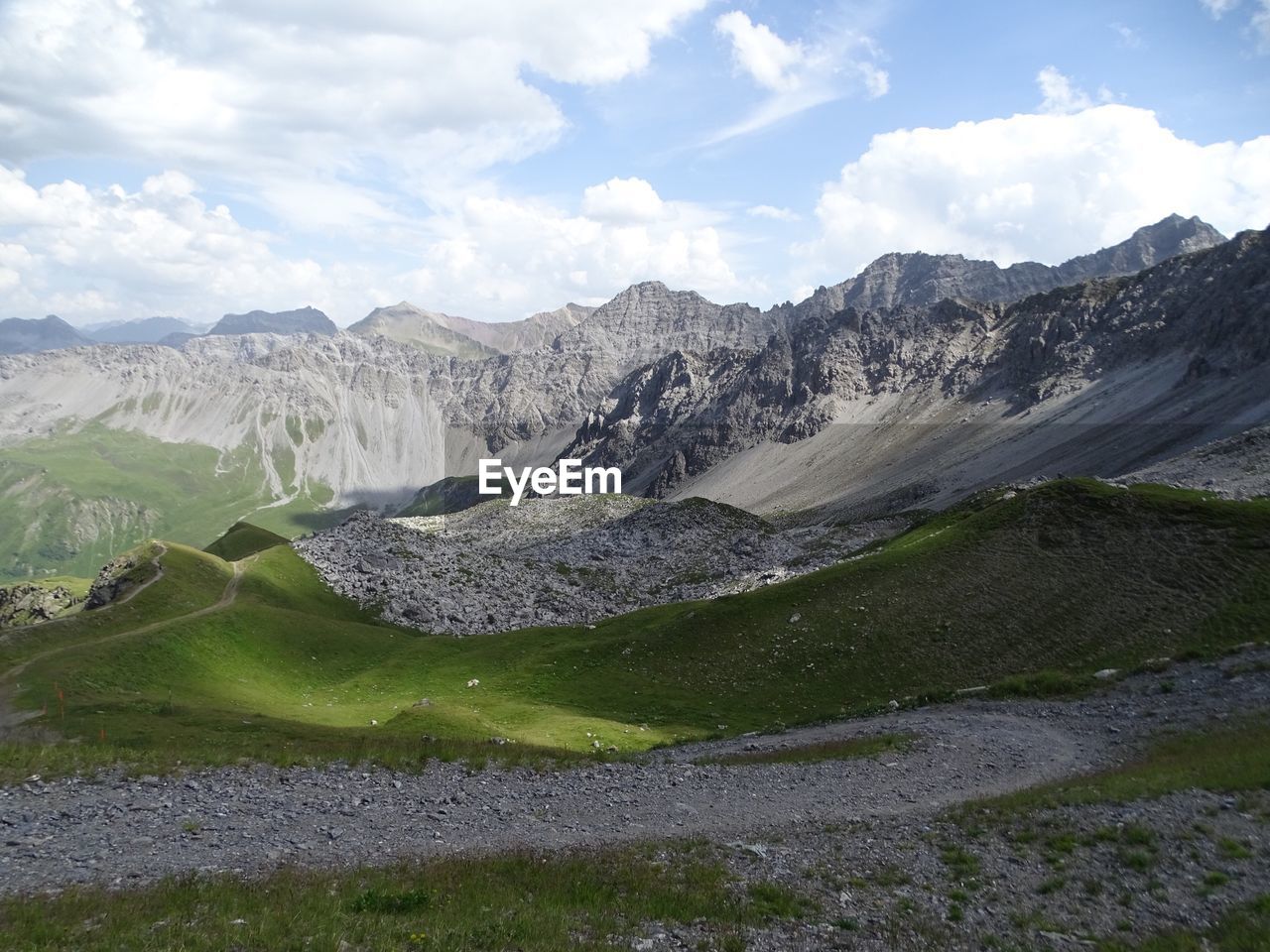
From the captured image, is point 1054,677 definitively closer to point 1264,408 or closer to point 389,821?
point 389,821

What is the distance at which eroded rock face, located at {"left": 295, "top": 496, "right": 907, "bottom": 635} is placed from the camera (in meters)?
88.2

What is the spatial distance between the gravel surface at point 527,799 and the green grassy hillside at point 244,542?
297 feet

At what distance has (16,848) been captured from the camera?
18938mm

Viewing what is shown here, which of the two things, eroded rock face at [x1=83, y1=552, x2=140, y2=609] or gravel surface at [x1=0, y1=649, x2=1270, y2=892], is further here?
eroded rock face at [x1=83, y1=552, x2=140, y2=609]

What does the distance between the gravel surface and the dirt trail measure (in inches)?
814

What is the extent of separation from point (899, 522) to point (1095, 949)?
4841 inches

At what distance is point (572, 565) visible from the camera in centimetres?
11312

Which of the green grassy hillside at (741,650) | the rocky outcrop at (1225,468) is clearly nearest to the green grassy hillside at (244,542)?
the green grassy hillside at (741,650)

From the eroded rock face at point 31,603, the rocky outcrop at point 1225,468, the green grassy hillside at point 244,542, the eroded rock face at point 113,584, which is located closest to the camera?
the eroded rock face at point 113,584

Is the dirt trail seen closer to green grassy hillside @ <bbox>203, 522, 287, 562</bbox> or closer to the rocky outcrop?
green grassy hillside @ <bbox>203, 522, 287, 562</bbox>

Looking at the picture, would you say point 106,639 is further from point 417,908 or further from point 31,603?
point 31,603

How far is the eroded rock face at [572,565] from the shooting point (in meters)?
88.2

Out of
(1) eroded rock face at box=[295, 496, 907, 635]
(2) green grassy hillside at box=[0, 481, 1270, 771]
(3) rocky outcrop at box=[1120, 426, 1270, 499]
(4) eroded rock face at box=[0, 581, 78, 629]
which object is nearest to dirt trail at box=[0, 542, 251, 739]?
(2) green grassy hillside at box=[0, 481, 1270, 771]

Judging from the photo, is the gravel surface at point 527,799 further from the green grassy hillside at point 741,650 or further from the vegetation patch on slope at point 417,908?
the green grassy hillside at point 741,650
